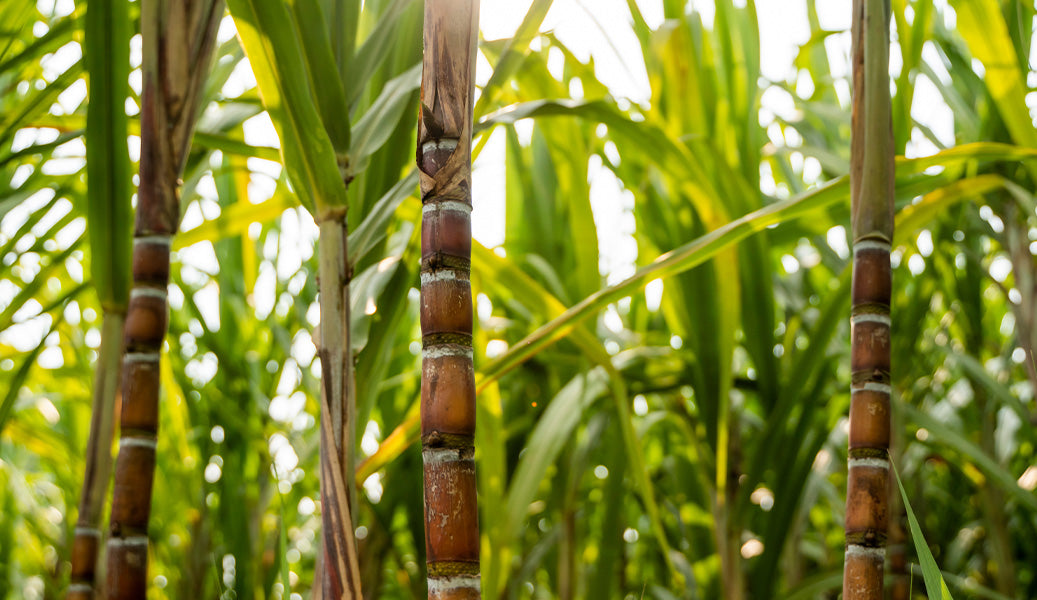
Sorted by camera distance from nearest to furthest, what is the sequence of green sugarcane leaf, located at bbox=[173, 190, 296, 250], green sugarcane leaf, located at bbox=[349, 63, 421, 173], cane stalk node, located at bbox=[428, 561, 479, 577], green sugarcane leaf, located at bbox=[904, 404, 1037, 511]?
cane stalk node, located at bbox=[428, 561, 479, 577], green sugarcane leaf, located at bbox=[349, 63, 421, 173], green sugarcane leaf, located at bbox=[904, 404, 1037, 511], green sugarcane leaf, located at bbox=[173, 190, 296, 250]

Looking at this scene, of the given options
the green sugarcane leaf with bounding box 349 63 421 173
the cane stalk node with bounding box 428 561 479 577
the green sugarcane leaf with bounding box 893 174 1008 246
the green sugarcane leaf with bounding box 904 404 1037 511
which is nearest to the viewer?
the cane stalk node with bounding box 428 561 479 577

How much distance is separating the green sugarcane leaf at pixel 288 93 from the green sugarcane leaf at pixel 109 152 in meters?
0.23

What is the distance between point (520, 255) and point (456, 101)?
3.51 ft

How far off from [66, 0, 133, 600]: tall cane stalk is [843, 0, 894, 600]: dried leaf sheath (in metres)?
0.60

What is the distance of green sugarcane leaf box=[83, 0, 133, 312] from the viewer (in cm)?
70

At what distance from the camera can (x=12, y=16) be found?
2.92 feet

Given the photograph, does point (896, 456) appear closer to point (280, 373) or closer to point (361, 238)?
point (361, 238)

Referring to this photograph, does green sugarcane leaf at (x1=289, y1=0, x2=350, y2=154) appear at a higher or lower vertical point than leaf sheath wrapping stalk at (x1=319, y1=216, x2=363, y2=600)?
higher

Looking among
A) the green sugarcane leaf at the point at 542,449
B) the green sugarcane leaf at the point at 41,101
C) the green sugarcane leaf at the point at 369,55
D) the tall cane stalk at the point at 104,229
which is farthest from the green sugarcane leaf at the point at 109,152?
the green sugarcane leaf at the point at 542,449

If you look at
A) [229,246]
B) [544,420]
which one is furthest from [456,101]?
[229,246]

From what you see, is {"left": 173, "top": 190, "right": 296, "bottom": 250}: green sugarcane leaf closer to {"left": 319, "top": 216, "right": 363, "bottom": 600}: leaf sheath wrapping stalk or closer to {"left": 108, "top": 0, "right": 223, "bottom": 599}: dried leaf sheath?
{"left": 108, "top": 0, "right": 223, "bottom": 599}: dried leaf sheath

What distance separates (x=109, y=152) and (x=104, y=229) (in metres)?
0.07

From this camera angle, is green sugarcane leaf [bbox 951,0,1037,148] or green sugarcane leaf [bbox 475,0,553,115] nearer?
green sugarcane leaf [bbox 475,0,553,115]

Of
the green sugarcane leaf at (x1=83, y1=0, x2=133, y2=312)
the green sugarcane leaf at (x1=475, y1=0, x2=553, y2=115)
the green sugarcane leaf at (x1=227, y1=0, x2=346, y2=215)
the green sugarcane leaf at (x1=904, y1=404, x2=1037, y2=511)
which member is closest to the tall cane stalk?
the green sugarcane leaf at (x1=83, y1=0, x2=133, y2=312)
